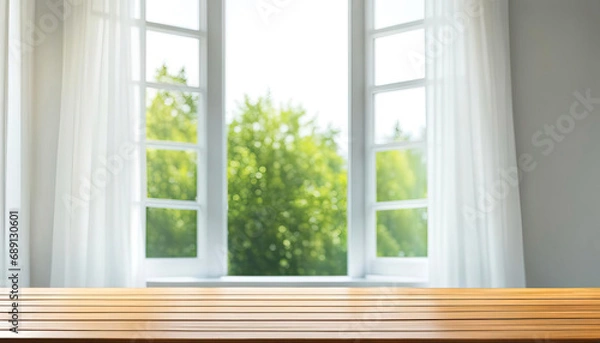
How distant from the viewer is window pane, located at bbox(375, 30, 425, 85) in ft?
11.9

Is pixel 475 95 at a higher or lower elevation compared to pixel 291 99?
lower

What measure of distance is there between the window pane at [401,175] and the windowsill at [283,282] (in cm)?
44

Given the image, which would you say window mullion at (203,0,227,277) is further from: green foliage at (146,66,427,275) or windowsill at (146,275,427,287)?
green foliage at (146,66,427,275)

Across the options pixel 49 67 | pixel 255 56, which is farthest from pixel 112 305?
pixel 255 56

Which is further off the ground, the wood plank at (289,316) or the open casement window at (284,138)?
the open casement window at (284,138)

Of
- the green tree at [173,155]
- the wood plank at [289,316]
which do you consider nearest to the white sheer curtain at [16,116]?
the wood plank at [289,316]

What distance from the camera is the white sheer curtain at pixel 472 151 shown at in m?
3.25

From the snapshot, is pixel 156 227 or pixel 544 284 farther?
pixel 156 227

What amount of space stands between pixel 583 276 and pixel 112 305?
7.83 ft

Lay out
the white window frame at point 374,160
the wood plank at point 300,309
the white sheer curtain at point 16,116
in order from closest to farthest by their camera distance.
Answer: the wood plank at point 300,309
the white sheer curtain at point 16,116
the white window frame at point 374,160

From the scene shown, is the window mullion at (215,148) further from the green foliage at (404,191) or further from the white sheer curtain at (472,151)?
the white sheer curtain at (472,151)

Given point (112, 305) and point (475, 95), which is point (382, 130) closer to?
point (475, 95)

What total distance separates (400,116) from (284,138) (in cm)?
615

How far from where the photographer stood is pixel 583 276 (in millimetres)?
3375
